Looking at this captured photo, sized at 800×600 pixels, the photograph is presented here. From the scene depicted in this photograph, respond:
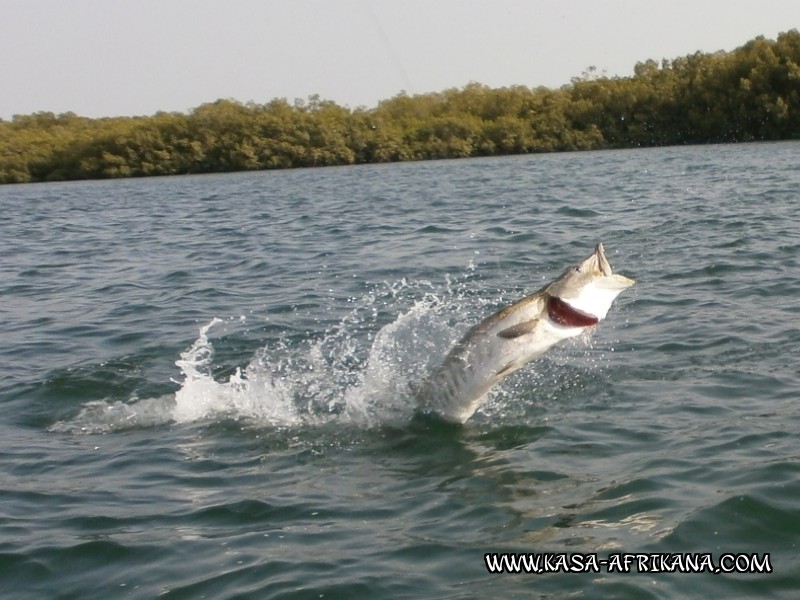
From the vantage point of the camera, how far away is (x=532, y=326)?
652 centimetres

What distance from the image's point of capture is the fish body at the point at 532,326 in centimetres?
638

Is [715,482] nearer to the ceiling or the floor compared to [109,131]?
nearer to the floor

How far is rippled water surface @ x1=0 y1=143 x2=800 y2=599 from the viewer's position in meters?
5.61

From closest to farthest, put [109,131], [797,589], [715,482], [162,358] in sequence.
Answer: [797,589]
[715,482]
[162,358]
[109,131]

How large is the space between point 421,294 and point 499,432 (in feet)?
16.8

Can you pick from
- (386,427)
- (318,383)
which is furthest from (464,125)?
(386,427)

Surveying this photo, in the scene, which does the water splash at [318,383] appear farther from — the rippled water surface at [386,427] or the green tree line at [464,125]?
the green tree line at [464,125]

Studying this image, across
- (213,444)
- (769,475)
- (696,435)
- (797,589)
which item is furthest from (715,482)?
(213,444)

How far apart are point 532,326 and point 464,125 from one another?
184 ft

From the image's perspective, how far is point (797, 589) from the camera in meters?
4.96

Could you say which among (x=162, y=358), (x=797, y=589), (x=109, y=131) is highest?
(x=109, y=131)

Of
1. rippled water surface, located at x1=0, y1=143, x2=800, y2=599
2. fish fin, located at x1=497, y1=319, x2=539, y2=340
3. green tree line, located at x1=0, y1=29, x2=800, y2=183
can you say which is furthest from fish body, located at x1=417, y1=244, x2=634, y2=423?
green tree line, located at x1=0, y1=29, x2=800, y2=183

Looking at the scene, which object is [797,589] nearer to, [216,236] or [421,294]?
[421,294]

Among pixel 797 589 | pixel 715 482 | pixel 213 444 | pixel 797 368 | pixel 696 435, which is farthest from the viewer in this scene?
pixel 797 368
